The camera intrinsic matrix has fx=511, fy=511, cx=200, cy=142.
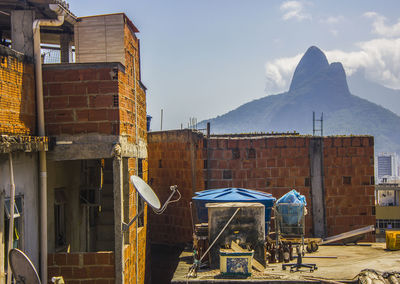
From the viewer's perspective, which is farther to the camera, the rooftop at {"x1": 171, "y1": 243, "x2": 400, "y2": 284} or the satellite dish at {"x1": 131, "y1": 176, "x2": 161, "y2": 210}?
the rooftop at {"x1": 171, "y1": 243, "x2": 400, "y2": 284}

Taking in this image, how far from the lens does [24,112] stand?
9.39 metres

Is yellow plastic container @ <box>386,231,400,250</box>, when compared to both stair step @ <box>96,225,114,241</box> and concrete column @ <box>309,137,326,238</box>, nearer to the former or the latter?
concrete column @ <box>309,137,326,238</box>

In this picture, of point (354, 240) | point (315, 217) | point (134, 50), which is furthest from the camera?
point (315, 217)

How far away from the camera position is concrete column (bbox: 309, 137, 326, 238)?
1644 centimetres

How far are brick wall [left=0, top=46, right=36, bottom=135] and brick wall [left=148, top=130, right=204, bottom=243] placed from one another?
24.9ft

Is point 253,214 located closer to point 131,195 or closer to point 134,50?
point 131,195

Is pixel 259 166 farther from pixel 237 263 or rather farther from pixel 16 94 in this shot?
pixel 16 94

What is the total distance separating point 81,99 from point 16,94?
154 cm

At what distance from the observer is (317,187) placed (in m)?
16.5

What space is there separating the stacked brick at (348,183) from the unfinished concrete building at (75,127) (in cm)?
671

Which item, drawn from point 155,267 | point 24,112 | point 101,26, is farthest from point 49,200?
point 155,267

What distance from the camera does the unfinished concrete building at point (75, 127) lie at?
9.37 m

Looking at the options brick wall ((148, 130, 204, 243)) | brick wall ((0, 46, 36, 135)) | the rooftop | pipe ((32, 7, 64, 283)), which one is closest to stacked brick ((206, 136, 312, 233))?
brick wall ((148, 130, 204, 243))

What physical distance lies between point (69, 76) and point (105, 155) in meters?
1.80
